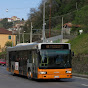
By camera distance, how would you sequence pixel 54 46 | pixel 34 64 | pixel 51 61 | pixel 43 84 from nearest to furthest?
pixel 43 84 → pixel 51 61 → pixel 54 46 → pixel 34 64

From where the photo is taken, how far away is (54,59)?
21344 mm

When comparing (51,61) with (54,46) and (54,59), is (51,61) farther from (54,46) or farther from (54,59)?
(54,46)

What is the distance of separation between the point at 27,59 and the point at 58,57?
3.33 meters

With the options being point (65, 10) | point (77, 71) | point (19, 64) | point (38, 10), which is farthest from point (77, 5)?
point (19, 64)

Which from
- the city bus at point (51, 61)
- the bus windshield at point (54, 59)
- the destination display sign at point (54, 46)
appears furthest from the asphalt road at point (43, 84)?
the destination display sign at point (54, 46)

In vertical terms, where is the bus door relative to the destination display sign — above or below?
below

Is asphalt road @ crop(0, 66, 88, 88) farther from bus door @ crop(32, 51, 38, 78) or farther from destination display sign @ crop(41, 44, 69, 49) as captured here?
destination display sign @ crop(41, 44, 69, 49)

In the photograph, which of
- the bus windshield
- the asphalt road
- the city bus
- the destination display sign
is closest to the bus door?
the city bus

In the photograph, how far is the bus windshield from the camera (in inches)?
837

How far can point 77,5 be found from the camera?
10869cm

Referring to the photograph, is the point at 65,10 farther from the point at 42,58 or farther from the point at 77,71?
the point at 42,58

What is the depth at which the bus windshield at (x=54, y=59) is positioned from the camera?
21.2 m

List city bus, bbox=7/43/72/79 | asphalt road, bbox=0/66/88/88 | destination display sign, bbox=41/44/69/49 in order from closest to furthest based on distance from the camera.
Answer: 1. asphalt road, bbox=0/66/88/88
2. city bus, bbox=7/43/72/79
3. destination display sign, bbox=41/44/69/49

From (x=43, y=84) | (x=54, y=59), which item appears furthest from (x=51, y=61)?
(x=43, y=84)
